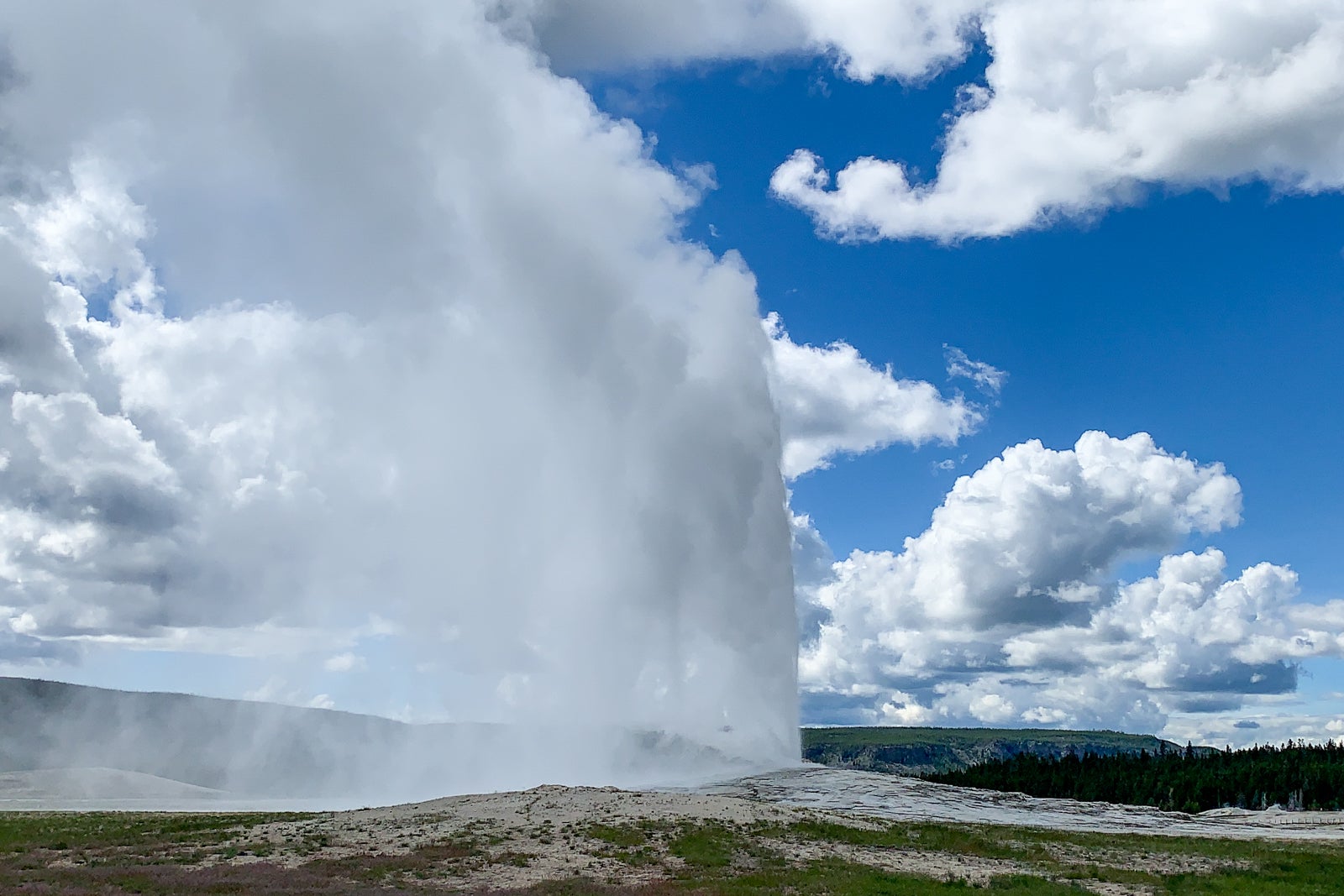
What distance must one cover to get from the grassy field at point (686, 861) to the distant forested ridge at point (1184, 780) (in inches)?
2967

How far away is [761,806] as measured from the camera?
5569cm

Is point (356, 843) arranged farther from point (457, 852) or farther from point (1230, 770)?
point (1230, 770)

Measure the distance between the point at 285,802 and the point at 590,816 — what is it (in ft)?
176

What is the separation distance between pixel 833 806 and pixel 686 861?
25302 mm

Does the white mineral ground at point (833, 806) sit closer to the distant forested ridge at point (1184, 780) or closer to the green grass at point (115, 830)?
the green grass at point (115, 830)

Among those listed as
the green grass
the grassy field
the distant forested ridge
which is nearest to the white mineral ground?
the grassy field

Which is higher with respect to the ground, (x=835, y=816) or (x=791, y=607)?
(x=791, y=607)

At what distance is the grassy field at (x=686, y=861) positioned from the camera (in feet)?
116

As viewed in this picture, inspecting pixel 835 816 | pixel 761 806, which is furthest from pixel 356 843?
pixel 835 816

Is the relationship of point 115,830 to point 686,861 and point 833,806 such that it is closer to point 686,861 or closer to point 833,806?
point 686,861

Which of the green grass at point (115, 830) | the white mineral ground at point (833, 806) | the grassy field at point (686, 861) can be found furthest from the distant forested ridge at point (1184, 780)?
the green grass at point (115, 830)

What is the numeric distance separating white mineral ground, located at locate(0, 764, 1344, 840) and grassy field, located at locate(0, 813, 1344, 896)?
4.83 m

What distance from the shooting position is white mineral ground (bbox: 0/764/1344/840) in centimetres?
5328

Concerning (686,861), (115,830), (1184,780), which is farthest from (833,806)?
(1184,780)
